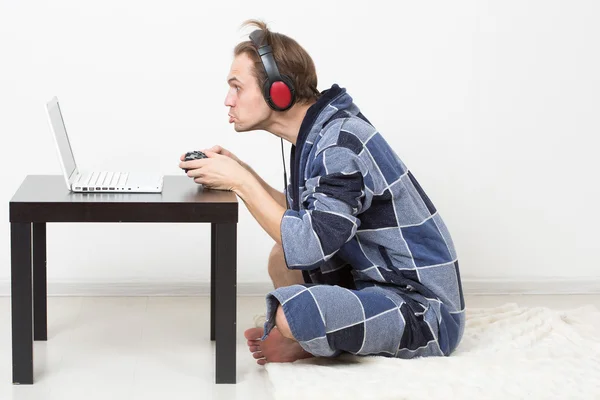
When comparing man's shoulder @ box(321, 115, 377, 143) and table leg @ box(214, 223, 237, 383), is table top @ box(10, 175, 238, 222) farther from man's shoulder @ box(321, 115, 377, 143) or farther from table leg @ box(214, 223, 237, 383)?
man's shoulder @ box(321, 115, 377, 143)

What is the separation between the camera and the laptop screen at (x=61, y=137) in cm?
233

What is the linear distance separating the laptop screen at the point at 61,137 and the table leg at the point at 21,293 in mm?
208

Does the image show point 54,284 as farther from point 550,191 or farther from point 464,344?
point 550,191

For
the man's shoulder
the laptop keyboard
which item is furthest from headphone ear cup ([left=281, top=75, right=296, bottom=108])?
the laptop keyboard

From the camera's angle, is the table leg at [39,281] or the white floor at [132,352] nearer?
the white floor at [132,352]

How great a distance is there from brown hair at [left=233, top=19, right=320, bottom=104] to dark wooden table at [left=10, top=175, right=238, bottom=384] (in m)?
0.30

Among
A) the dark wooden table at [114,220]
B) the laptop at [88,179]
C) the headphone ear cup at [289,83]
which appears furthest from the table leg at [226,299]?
the headphone ear cup at [289,83]

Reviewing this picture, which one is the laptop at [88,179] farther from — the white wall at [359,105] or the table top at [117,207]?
the white wall at [359,105]

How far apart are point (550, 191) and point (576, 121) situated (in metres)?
0.25

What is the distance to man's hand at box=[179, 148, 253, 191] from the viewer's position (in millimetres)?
2322

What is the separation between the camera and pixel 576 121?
3367mm

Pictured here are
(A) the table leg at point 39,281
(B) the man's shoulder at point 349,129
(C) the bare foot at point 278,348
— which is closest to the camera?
(B) the man's shoulder at point 349,129

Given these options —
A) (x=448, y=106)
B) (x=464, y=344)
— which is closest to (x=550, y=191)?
(x=448, y=106)

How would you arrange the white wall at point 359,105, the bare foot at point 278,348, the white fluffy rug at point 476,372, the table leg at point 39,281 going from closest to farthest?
1. the white fluffy rug at point 476,372
2. the bare foot at point 278,348
3. the table leg at point 39,281
4. the white wall at point 359,105
